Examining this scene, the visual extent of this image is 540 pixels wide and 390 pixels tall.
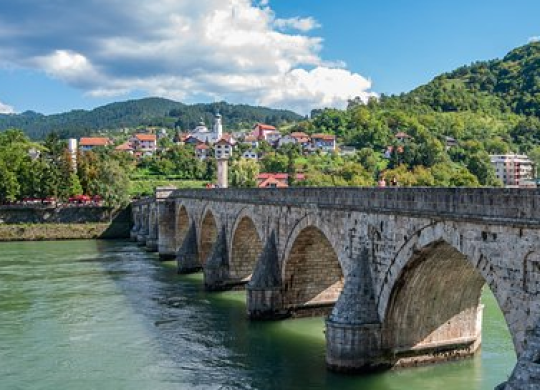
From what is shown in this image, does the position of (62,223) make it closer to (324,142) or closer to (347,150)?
(347,150)

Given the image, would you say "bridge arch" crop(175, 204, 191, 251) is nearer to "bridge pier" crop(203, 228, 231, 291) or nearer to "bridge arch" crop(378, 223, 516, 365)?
"bridge pier" crop(203, 228, 231, 291)

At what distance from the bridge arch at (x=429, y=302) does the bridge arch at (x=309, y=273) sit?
17.6ft

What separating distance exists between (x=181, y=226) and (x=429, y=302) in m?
27.2

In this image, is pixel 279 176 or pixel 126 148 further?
pixel 126 148

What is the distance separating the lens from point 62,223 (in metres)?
56.4

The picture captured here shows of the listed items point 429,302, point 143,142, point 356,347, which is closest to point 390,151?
point 143,142

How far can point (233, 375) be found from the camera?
15.7 meters

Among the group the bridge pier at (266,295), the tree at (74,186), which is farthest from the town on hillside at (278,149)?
the bridge pier at (266,295)

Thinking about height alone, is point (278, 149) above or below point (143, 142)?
below

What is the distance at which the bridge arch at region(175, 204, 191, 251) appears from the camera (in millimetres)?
40312

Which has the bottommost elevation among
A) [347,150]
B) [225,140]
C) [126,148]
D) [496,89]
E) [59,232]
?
[59,232]

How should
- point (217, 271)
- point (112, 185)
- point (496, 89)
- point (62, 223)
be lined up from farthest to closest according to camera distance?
1. point (496, 89)
2. point (112, 185)
3. point (62, 223)
4. point (217, 271)

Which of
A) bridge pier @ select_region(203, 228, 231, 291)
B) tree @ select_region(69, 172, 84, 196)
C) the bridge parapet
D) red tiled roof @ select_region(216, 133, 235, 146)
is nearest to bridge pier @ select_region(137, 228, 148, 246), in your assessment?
tree @ select_region(69, 172, 84, 196)

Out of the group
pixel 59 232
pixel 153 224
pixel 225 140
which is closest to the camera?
pixel 153 224
